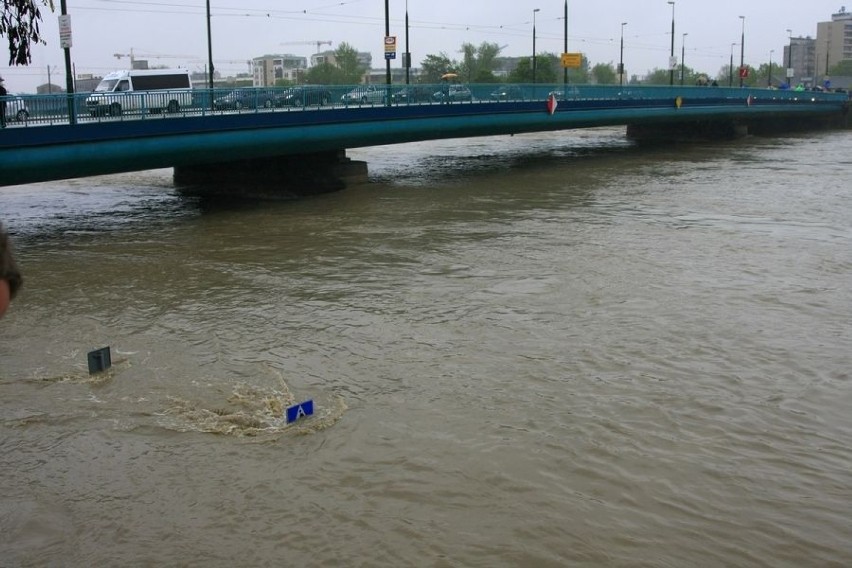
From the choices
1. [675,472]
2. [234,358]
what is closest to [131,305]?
[234,358]

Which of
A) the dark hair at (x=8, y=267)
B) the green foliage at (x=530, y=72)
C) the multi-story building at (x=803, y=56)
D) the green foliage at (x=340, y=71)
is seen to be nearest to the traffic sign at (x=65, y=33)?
the dark hair at (x=8, y=267)

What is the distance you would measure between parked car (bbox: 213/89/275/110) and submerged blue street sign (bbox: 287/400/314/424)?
14536 millimetres

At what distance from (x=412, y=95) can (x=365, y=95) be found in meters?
2.12

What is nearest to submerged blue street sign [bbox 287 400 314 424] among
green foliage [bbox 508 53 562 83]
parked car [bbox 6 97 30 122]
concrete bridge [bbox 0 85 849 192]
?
concrete bridge [bbox 0 85 849 192]

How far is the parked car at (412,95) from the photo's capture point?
25.8 m

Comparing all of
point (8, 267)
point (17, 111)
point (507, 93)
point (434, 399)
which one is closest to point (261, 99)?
point (17, 111)

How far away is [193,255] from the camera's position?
15766mm

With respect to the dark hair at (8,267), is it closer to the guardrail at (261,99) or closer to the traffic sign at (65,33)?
the guardrail at (261,99)

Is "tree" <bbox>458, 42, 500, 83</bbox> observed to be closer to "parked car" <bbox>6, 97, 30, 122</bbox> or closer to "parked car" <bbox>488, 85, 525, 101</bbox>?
"parked car" <bbox>488, 85, 525, 101</bbox>

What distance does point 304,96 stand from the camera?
74.2ft

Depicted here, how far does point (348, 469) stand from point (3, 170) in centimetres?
1262

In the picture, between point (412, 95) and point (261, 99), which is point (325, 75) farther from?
point (261, 99)

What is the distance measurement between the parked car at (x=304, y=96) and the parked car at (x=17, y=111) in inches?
270

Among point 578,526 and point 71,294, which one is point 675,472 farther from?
point 71,294
